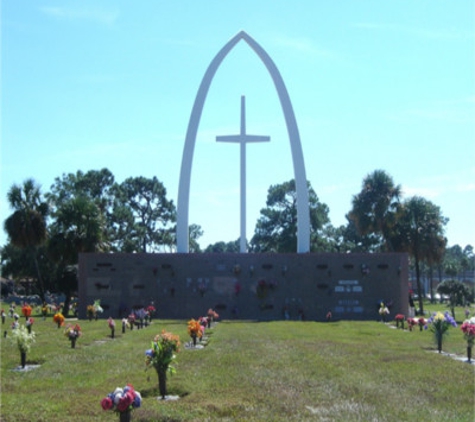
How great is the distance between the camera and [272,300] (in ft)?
148

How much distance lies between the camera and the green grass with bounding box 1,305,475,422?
12.0 m

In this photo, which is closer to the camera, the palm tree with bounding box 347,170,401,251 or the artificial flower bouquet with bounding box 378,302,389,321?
the artificial flower bouquet with bounding box 378,302,389,321

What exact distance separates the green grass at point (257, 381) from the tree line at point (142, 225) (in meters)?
30.2

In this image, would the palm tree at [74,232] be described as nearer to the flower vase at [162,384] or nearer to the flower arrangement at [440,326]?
the flower arrangement at [440,326]

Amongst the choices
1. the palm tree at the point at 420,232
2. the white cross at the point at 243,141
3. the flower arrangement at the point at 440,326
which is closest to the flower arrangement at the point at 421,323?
the flower arrangement at the point at 440,326

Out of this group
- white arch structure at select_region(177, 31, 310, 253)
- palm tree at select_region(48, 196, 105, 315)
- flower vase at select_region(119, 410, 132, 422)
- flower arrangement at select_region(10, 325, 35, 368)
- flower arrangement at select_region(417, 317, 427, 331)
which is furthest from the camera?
palm tree at select_region(48, 196, 105, 315)

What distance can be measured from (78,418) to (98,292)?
34127mm

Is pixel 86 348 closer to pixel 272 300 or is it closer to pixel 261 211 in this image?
pixel 272 300

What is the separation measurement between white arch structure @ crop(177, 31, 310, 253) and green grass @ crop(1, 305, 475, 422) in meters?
24.6

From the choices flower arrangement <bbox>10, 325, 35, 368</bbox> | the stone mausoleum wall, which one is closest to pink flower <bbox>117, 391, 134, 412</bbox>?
flower arrangement <bbox>10, 325, 35, 368</bbox>

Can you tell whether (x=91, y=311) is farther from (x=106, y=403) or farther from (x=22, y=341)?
(x=106, y=403)

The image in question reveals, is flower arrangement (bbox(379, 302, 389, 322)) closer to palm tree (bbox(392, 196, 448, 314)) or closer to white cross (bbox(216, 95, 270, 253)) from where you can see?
white cross (bbox(216, 95, 270, 253))

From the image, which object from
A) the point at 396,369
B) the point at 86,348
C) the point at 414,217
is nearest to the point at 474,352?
the point at 396,369

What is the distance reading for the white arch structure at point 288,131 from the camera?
5047 centimetres
